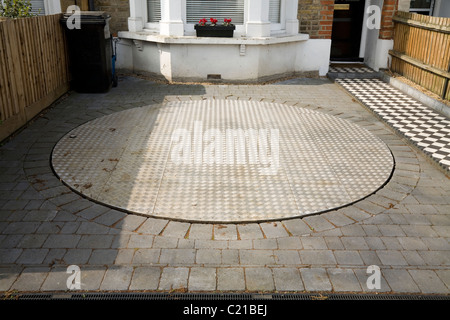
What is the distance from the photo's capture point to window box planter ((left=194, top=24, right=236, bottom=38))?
9.52 meters

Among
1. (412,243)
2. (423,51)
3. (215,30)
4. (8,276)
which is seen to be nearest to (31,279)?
(8,276)

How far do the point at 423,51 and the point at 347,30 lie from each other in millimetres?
3405

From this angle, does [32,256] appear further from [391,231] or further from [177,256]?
[391,231]

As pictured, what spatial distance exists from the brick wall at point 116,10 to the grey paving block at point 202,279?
8730 millimetres

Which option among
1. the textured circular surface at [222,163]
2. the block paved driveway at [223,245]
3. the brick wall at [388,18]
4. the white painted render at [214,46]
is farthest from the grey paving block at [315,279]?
the brick wall at [388,18]

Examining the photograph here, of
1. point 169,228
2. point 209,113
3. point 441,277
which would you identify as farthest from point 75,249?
point 209,113

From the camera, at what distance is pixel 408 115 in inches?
295

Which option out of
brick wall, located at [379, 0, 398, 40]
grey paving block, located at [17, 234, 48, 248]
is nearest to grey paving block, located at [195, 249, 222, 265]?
grey paving block, located at [17, 234, 48, 248]

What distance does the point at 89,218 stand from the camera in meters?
4.09

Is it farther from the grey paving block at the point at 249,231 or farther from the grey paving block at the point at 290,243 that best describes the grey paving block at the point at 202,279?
the grey paving block at the point at 290,243

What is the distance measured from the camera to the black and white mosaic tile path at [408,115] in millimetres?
6015

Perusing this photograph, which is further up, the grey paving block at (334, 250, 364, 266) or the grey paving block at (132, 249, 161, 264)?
the grey paving block at (132, 249, 161, 264)

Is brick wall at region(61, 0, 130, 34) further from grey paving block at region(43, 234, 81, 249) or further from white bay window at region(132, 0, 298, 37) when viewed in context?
grey paving block at region(43, 234, 81, 249)
